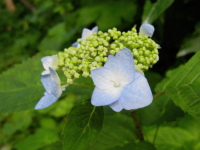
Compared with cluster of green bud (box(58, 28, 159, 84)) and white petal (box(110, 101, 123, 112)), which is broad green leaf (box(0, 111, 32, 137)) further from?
white petal (box(110, 101, 123, 112))

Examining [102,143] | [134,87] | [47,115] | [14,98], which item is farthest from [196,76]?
[47,115]

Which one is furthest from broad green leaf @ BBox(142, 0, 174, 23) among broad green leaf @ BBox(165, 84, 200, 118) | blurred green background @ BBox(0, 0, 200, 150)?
broad green leaf @ BBox(165, 84, 200, 118)

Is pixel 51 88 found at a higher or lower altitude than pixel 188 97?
higher

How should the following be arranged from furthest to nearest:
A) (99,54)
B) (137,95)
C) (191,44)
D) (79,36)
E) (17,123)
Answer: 1. (79,36)
2. (17,123)
3. (191,44)
4. (99,54)
5. (137,95)

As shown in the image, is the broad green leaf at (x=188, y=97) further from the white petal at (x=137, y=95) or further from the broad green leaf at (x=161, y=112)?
the broad green leaf at (x=161, y=112)

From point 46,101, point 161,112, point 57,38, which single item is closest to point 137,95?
point 46,101

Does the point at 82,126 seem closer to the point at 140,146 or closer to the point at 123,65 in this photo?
the point at 123,65

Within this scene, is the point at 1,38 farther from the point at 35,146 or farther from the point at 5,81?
the point at 5,81
